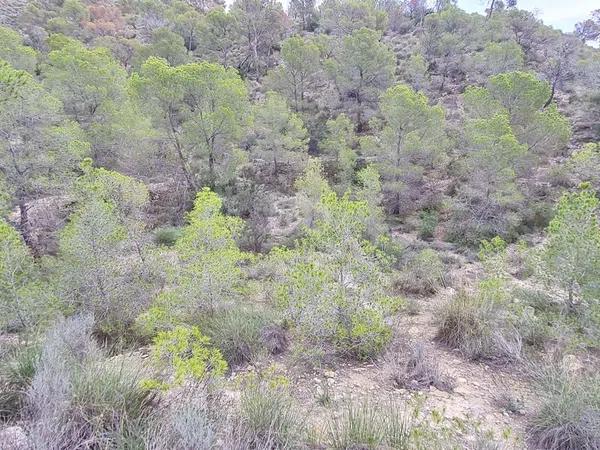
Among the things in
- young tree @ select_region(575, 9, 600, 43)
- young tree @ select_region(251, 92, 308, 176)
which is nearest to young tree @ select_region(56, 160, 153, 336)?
young tree @ select_region(251, 92, 308, 176)

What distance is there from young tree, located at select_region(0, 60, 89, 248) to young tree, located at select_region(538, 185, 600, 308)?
12518mm

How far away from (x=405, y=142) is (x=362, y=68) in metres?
8.96

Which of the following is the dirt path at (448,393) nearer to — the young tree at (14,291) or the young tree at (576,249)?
the young tree at (576,249)

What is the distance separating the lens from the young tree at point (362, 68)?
22609 mm

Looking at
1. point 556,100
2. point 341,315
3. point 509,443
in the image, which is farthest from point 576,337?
point 556,100

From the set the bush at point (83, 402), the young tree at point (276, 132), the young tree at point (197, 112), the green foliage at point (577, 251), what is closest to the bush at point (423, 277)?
the green foliage at point (577, 251)

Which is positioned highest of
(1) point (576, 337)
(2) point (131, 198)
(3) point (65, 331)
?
(2) point (131, 198)

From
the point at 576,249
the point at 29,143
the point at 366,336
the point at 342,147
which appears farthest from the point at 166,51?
the point at 576,249

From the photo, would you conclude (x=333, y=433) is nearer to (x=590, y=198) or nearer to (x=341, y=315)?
(x=341, y=315)

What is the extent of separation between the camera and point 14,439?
89.8 inches

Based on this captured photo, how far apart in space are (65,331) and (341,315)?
368 cm

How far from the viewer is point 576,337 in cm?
523

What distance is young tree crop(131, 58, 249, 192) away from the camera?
15258mm

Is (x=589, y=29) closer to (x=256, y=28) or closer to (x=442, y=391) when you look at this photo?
(x=256, y=28)
